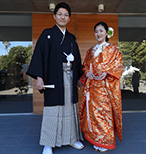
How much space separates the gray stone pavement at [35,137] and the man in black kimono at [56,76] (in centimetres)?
31

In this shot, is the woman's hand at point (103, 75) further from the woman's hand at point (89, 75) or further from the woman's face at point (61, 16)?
the woman's face at point (61, 16)

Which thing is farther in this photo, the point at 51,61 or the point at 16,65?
the point at 16,65

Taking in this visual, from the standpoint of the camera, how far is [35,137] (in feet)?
7.53

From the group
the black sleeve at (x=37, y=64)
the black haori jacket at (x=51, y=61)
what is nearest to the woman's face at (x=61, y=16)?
the black haori jacket at (x=51, y=61)

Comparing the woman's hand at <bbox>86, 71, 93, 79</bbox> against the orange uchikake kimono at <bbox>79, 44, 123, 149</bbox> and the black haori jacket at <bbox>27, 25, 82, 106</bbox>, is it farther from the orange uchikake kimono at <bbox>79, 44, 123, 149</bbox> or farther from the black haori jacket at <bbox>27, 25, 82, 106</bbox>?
the black haori jacket at <bbox>27, 25, 82, 106</bbox>

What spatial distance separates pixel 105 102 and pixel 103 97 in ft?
0.24

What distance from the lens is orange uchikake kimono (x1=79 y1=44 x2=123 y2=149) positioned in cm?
178

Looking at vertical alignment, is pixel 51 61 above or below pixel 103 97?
above

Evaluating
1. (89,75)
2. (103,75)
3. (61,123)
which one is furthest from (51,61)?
(61,123)

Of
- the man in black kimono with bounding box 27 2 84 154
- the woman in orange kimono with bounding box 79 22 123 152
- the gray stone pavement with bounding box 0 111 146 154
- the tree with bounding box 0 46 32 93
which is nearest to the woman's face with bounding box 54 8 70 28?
the man in black kimono with bounding box 27 2 84 154

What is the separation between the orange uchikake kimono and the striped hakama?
0.24 m

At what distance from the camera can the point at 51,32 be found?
1750 mm

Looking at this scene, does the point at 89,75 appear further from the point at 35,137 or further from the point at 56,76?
the point at 35,137

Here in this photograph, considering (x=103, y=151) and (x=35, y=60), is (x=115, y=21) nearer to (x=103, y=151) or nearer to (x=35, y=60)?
(x=35, y=60)
